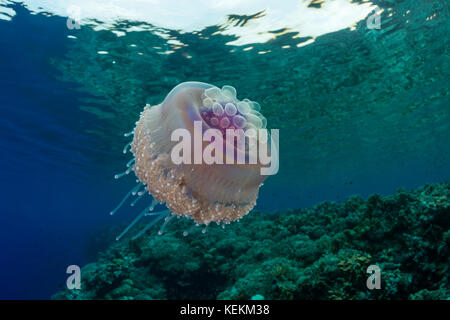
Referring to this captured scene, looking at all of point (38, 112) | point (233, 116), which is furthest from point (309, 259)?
point (38, 112)

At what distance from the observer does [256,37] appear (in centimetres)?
989

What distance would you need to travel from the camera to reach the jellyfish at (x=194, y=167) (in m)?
2.45

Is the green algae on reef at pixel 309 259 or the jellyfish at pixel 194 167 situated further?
the green algae on reef at pixel 309 259

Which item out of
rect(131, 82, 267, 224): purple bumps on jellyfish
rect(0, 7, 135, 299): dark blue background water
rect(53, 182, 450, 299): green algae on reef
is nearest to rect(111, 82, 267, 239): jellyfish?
rect(131, 82, 267, 224): purple bumps on jellyfish

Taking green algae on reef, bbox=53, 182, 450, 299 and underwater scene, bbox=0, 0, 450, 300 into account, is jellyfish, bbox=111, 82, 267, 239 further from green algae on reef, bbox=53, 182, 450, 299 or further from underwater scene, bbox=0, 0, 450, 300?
green algae on reef, bbox=53, 182, 450, 299

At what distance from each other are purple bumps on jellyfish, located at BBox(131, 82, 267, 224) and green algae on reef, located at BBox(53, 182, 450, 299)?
7.87ft

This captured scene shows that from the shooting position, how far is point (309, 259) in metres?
5.76

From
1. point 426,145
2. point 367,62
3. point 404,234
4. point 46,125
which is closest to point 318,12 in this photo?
point 367,62

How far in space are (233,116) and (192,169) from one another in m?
0.88

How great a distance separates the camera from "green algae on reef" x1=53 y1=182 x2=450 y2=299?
4066mm

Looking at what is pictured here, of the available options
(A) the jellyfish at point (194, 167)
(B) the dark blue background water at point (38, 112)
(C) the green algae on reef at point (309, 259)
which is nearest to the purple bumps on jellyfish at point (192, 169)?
(A) the jellyfish at point (194, 167)

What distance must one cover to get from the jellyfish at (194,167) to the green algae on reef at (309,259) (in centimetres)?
238

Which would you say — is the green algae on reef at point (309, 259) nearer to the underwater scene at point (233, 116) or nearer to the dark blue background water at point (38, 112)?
the underwater scene at point (233, 116)

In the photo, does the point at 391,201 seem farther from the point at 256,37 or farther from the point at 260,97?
the point at 260,97
